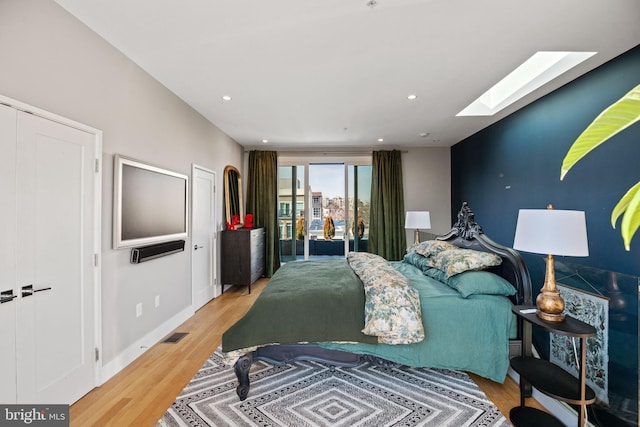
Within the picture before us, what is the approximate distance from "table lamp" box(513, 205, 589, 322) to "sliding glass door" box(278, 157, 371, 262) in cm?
416

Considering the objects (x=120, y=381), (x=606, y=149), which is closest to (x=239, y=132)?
(x=120, y=381)

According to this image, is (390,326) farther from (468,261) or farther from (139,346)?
(139,346)

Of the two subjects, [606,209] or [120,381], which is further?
[606,209]

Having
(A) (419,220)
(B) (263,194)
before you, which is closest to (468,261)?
(A) (419,220)

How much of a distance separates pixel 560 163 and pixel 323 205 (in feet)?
12.8

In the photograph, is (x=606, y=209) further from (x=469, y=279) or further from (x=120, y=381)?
(x=120, y=381)

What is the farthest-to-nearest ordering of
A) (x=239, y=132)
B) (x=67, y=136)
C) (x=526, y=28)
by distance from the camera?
1. (x=239, y=132)
2. (x=526, y=28)
3. (x=67, y=136)

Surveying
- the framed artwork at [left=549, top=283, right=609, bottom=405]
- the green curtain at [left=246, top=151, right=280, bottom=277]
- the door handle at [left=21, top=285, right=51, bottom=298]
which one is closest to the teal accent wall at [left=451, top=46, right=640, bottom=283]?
the framed artwork at [left=549, top=283, right=609, bottom=405]

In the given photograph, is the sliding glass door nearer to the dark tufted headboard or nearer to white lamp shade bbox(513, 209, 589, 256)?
the dark tufted headboard

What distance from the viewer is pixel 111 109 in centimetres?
238

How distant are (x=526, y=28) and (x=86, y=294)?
3786mm

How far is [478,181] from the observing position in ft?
15.7

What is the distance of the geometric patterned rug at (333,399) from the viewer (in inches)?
73.7

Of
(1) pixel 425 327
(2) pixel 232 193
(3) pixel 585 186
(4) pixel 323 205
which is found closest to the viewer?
(1) pixel 425 327
